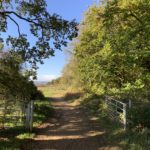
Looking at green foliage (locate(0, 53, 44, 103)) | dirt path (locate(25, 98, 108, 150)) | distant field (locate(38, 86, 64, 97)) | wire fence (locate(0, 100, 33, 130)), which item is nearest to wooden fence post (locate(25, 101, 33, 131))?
wire fence (locate(0, 100, 33, 130))

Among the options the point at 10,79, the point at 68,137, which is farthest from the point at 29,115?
the point at 10,79

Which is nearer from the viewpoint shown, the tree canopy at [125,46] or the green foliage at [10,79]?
the tree canopy at [125,46]

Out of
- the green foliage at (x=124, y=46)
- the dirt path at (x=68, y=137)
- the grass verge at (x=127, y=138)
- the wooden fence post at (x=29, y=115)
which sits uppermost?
the green foliage at (x=124, y=46)

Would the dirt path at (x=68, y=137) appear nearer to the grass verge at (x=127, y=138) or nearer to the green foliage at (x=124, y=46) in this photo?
the grass verge at (x=127, y=138)

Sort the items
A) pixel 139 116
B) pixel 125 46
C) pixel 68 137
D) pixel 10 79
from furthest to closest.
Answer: pixel 10 79, pixel 125 46, pixel 68 137, pixel 139 116

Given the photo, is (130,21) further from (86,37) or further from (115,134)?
(86,37)

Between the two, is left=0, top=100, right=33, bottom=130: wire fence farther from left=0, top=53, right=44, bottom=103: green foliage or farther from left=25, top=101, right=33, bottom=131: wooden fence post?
left=0, top=53, right=44, bottom=103: green foliage

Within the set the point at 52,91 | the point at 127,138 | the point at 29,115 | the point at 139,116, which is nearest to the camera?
the point at 127,138

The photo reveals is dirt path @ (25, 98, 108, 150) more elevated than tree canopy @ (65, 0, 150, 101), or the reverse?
tree canopy @ (65, 0, 150, 101)

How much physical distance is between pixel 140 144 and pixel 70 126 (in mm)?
9183

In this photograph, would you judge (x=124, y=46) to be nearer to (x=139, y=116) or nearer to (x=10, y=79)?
(x=139, y=116)

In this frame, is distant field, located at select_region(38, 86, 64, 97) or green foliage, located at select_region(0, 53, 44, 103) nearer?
green foliage, located at select_region(0, 53, 44, 103)

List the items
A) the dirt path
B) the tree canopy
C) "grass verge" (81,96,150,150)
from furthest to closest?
the tree canopy → the dirt path → "grass verge" (81,96,150,150)

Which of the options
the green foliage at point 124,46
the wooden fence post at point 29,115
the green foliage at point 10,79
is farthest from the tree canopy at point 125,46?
the wooden fence post at point 29,115
